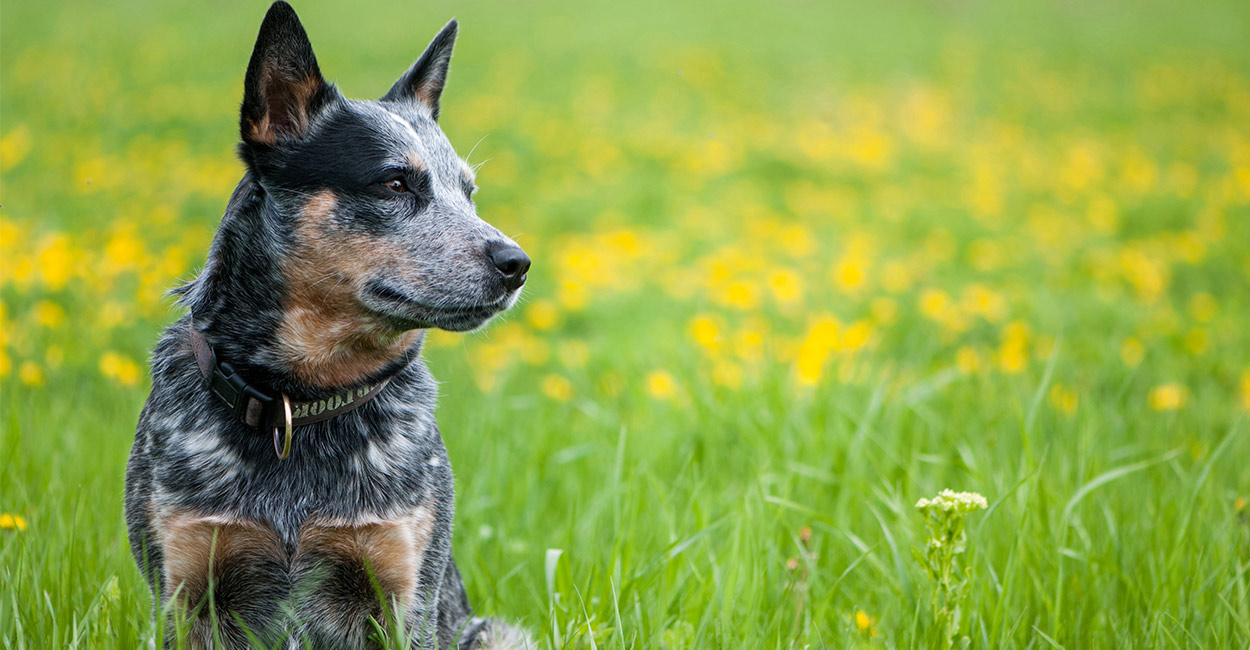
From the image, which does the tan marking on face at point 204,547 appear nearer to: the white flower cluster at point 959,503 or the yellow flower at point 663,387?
the white flower cluster at point 959,503

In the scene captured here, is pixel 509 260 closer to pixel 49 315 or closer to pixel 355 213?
pixel 355 213

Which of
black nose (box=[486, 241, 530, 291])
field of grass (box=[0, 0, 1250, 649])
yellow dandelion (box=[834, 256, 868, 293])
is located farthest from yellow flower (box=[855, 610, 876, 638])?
yellow dandelion (box=[834, 256, 868, 293])

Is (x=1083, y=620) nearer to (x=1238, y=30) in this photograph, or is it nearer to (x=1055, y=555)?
(x=1055, y=555)

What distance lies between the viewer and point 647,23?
54.9 ft

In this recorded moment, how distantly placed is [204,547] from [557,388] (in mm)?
2425

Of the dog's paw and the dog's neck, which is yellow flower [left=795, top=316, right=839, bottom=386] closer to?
the dog's paw

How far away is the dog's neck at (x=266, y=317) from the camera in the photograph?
2.38m

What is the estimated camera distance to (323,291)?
239cm

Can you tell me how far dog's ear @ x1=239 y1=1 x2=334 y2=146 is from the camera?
2.32m

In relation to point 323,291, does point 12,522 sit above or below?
below

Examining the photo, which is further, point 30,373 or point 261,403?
point 30,373

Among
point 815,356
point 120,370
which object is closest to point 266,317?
point 120,370

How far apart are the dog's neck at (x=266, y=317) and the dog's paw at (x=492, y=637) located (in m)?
0.84

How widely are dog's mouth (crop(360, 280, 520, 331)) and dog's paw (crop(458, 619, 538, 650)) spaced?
920mm
